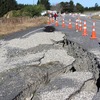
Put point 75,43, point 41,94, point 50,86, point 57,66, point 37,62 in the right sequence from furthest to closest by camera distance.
Result: 1. point 75,43
2. point 37,62
3. point 57,66
4. point 50,86
5. point 41,94

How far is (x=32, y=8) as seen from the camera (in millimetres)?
46500

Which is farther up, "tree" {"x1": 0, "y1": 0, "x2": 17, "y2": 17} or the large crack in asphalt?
the large crack in asphalt

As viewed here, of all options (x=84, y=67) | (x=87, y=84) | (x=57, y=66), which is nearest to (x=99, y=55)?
(x=84, y=67)

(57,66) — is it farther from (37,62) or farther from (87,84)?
(87,84)

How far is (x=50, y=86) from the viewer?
645 centimetres

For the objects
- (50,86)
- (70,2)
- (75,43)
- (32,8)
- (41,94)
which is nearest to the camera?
(41,94)

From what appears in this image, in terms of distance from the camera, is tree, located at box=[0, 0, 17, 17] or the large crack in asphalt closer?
the large crack in asphalt

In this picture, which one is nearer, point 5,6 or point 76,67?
point 76,67

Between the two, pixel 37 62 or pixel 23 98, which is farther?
pixel 37 62

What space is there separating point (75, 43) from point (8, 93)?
21.8 ft

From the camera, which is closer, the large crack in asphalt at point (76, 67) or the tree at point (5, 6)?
the large crack in asphalt at point (76, 67)

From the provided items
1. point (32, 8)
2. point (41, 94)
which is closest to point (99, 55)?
point (41, 94)

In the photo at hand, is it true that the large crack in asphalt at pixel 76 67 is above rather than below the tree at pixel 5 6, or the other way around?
above

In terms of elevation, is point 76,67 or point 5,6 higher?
point 76,67
